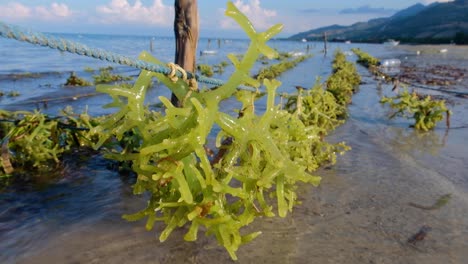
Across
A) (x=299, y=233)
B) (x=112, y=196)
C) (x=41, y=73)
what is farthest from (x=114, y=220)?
(x=41, y=73)

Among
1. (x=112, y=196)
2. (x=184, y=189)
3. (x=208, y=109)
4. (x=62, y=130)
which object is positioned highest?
(x=208, y=109)

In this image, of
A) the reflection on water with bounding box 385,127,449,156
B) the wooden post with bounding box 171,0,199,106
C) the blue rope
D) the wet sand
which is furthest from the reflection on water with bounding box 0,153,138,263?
the reflection on water with bounding box 385,127,449,156

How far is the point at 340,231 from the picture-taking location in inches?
124

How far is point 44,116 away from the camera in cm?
478

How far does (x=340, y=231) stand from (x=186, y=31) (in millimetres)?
2143

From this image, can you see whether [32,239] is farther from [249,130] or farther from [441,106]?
[441,106]

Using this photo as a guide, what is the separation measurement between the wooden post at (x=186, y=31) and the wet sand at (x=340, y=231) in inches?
49.8

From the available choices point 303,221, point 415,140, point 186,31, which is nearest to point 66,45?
point 186,31

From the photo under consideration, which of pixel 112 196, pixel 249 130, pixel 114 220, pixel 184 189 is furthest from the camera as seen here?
pixel 112 196

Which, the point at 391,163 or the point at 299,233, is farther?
the point at 391,163

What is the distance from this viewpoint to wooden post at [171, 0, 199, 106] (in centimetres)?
306

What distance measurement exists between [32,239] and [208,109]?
2.26 meters

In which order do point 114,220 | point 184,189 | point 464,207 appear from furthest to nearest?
point 464,207, point 114,220, point 184,189

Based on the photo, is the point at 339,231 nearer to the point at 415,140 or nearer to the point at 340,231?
the point at 340,231
